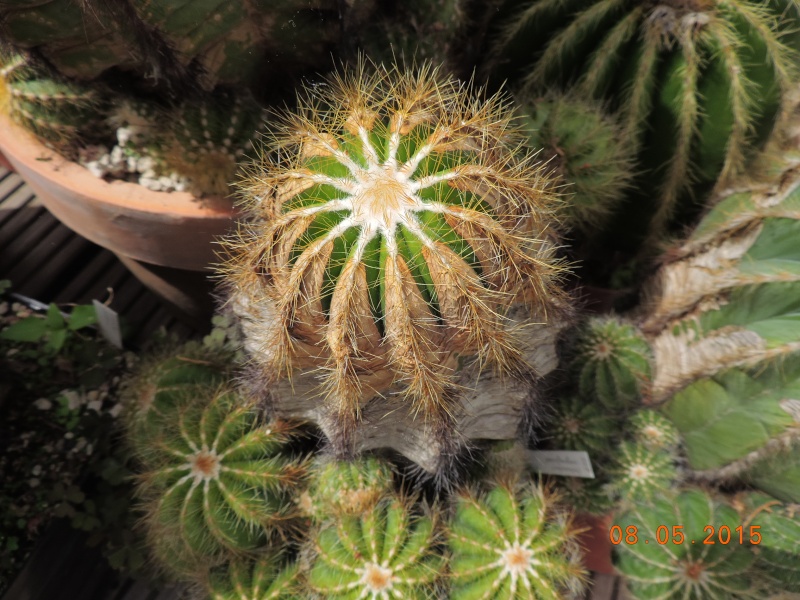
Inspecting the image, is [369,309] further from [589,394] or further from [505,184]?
[589,394]

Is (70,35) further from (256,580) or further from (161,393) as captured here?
(256,580)

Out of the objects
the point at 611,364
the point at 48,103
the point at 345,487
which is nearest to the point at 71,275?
the point at 48,103

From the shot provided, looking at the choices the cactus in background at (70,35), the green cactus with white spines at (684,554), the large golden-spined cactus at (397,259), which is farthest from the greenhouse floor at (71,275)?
the large golden-spined cactus at (397,259)

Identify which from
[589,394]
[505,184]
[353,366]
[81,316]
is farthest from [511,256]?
[81,316]

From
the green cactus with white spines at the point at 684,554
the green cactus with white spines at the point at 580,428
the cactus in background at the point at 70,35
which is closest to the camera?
the cactus in background at the point at 70,35

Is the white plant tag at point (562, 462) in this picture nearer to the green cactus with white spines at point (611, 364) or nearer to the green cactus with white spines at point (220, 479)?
the green cactus with white spines at point (611, 364)
